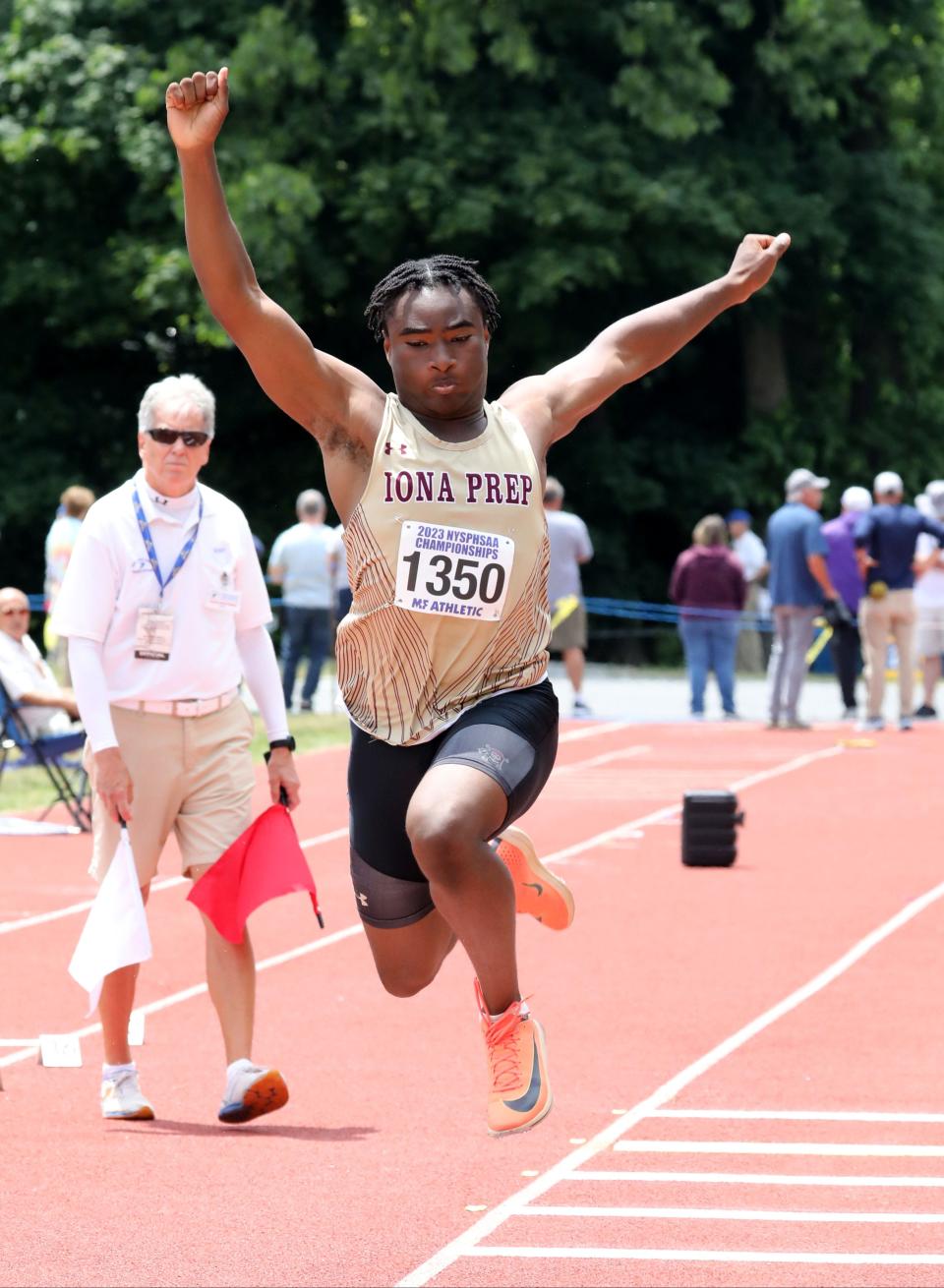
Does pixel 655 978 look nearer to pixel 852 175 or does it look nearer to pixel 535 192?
pixel 535 192

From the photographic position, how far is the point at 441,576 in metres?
4.93

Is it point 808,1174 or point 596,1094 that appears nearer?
point 808,1174

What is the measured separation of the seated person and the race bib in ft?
28.0

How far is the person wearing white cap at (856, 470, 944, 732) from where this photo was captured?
1928 centimetres

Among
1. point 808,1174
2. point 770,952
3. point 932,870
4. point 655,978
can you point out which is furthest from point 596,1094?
point 932,870

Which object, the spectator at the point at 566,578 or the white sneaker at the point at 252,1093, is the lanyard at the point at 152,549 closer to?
the white sneaker at the point at 252,1093

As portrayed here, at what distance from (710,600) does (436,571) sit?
15683 millimetres

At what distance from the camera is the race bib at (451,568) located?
492 centimetres

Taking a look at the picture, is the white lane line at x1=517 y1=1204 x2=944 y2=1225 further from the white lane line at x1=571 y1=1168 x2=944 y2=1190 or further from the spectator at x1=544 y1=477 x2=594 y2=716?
the spectator at x1=544 y1=477 x2=594 y2=716

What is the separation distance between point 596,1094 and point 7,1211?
2174 millimetres

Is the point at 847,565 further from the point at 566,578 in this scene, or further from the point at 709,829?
the point at 709,829

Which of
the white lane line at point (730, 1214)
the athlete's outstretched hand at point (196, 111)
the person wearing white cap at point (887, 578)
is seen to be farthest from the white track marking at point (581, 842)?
the athlete's outstretched hand at point (196, 111)

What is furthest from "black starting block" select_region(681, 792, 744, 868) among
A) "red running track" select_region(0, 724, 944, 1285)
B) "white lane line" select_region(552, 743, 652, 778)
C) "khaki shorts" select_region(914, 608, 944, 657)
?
"khaki shorts" select_region(914, 608, 944, 657)

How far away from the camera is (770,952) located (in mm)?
10172
